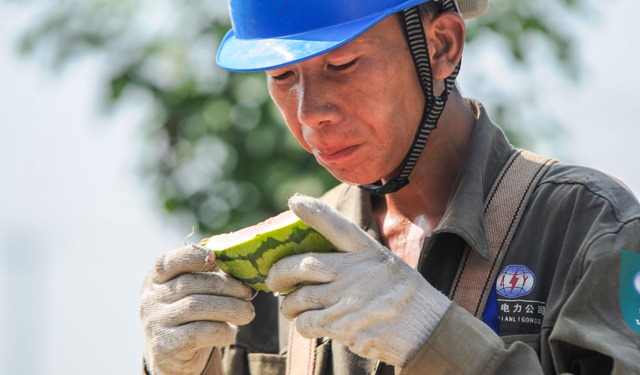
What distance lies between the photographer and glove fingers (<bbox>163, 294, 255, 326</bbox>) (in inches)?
105

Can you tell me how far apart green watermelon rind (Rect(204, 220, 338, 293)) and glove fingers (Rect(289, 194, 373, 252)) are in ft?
0.28

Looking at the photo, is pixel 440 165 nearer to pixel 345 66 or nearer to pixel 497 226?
pixel 497 226

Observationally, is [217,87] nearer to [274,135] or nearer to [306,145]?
[274,135]

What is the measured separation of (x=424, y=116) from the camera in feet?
9.70

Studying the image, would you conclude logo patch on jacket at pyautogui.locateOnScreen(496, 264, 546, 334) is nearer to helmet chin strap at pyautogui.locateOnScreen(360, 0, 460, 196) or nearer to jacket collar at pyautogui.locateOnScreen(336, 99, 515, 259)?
jacket collar at pyautogui.locateOnScreen(336, 99, 515, 259)

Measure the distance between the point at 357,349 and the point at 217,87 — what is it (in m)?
3.38

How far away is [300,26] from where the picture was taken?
2.79m

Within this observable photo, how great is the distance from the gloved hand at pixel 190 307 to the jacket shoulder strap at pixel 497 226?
2.71 ft

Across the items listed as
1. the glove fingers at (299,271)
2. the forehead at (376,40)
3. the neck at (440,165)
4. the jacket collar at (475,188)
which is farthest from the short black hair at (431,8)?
the glove fingers at (299,271)

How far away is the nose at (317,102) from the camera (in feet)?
8.94

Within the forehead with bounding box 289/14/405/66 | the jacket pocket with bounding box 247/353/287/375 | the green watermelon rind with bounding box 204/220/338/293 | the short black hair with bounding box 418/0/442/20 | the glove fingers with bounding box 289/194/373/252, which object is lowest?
the jacket pocket with bounding box 247/353/287/375

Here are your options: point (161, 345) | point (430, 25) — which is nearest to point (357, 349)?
point (161, 345)

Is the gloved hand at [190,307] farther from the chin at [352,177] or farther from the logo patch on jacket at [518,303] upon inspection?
the logo patch on jacket at [518,303]

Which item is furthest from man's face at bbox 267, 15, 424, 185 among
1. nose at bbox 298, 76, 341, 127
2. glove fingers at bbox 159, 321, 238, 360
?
glove fingers at bbox 159, 321, 238, 360
